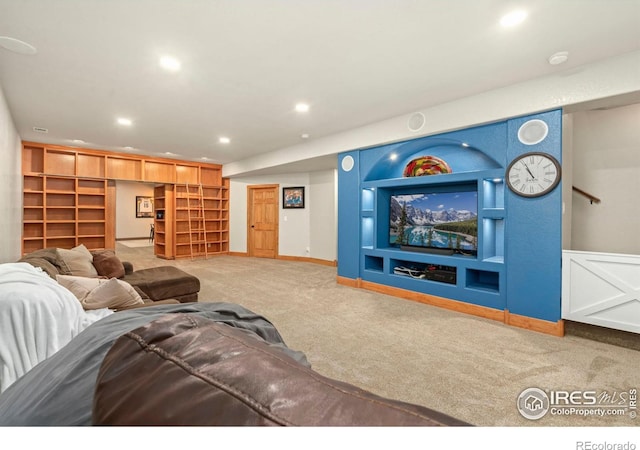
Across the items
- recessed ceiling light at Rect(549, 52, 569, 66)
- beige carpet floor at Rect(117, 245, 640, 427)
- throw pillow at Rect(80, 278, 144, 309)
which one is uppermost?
recessed ceiling light at Rect(549, 52, 569, 66)

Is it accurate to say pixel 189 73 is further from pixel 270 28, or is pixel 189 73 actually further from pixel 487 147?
pixel 487 147

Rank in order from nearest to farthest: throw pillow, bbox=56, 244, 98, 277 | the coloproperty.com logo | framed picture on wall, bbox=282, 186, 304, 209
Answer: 1. the coloproperty.com logo
2. throw pillow, bbox=56, 244, 98, 277
3. framed picture on wall, bbox=282, 186, 304, 209

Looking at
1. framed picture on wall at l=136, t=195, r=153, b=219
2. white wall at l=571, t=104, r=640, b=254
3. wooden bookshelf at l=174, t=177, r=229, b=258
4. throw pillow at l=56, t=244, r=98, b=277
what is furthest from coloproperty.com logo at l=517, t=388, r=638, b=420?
framed picture on wall at l=136, t=195, r=153, b=219

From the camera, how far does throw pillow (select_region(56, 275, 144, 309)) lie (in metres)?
1.97

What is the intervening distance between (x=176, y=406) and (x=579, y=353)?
335 cm

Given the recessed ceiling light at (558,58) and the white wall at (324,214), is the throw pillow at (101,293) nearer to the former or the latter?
the recessed ceiling light at (558,58)

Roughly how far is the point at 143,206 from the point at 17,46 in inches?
449

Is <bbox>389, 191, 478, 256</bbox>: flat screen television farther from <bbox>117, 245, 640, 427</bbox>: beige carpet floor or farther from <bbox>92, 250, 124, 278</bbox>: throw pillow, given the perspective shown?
<bbox>92, 250, 124, 278</bbox>: throw pillow

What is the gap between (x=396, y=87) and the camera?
3.12 metres

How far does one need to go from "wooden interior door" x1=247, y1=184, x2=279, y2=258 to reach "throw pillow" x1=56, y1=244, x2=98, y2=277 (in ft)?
15.7

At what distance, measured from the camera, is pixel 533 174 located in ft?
9.80

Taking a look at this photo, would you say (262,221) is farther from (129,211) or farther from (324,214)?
(129,211)

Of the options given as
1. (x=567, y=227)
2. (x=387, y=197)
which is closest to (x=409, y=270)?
(x=387, y=197)

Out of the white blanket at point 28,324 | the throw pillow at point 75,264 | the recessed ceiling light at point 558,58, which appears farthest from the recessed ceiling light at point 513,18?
the throw pillow at point 75,264
